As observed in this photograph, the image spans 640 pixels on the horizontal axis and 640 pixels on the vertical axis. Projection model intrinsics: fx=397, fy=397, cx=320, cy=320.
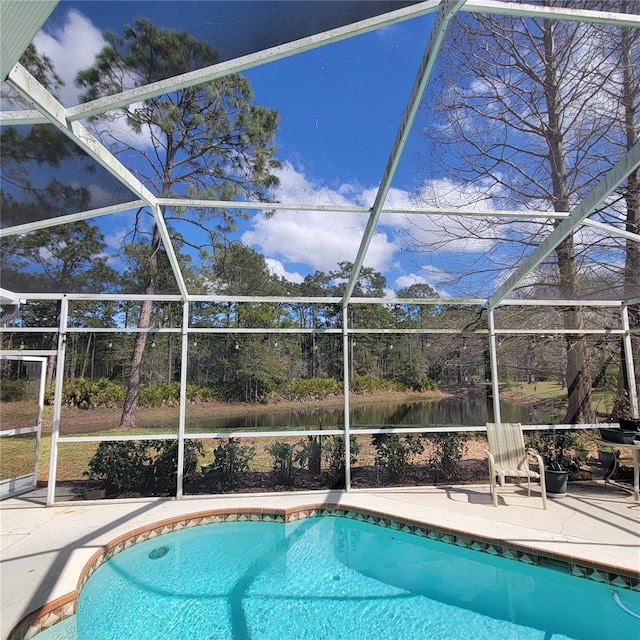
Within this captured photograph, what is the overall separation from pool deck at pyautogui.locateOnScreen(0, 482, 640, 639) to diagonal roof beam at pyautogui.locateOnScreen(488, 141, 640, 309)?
3119 millimetres

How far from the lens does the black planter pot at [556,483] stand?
5.63m

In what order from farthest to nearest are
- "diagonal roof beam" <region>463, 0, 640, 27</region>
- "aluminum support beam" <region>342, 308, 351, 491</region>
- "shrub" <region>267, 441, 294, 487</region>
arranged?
"shrub" <region>267, 441, 294, 487</region> < "aluminum support beam" <region>342, 308, 351, 491</region> < "diagonal roof beam" <region>463, 0, 640, 27</region>

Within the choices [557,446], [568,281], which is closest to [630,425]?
[557,446]

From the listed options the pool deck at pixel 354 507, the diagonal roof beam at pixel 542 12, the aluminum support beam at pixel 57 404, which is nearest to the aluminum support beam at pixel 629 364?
the pool deck at pixel 354 507

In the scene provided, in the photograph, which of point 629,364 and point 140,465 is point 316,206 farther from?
point 629,364

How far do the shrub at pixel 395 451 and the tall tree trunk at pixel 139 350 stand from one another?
385 centimetres

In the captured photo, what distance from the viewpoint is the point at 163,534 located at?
4852 millimetres

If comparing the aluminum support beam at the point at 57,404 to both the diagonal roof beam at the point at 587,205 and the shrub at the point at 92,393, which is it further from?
the diagonal roof beam at the point at 587,205

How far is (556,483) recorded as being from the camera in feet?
18.5

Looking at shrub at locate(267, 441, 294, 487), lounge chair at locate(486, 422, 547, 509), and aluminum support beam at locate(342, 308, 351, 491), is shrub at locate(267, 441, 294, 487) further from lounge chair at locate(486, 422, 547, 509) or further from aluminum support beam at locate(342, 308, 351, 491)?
lounge chair at locate(486, 422, 547, 509)

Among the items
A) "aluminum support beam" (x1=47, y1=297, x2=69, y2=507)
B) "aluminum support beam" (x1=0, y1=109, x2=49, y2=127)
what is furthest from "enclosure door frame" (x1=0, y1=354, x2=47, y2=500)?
"aluminum support beam" (x1=0, y1=109, x2=49, y2=127)

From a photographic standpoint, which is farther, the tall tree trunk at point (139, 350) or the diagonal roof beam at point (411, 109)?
the tall tree trunk at point (139, 350)

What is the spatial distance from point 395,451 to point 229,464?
8.62 ft

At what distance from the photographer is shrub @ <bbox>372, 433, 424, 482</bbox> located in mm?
6355
